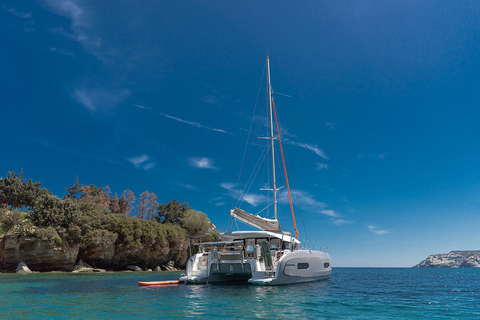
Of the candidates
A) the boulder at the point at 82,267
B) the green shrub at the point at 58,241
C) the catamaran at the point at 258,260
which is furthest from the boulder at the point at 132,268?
the catamaran at the point at 258,260

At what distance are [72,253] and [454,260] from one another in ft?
592

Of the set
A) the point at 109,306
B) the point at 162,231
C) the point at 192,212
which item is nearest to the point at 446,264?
the point at 192,212

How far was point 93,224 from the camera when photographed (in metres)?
43.2

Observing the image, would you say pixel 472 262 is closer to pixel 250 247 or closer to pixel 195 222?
pixel 195 222

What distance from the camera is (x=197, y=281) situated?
2019 centimetres

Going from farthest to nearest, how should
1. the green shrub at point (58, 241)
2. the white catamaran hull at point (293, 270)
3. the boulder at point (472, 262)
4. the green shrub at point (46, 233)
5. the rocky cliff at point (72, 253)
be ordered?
the boulder at point (472, 262) < the green shrub at point (58, 241) < the rocky cliff at point (72, 253) < the green shrub at point (46, 233) < the white catamaran hull at point (293, 270)

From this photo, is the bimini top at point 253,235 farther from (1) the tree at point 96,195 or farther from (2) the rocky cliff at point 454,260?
(2) the rocky cliff at point 454,260

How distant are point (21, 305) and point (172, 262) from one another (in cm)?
4596

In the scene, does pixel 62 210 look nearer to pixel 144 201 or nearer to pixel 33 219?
pixel 33 219

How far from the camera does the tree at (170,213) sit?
61.2 m

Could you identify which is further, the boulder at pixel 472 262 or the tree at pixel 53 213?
the boulder at pixel 472 262

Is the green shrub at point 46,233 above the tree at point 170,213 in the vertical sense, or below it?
below

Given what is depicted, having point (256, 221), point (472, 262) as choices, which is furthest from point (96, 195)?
point (472, 262)

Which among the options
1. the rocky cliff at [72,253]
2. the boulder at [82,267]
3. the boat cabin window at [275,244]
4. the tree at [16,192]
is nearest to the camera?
the boat cabin window at [275,244]
